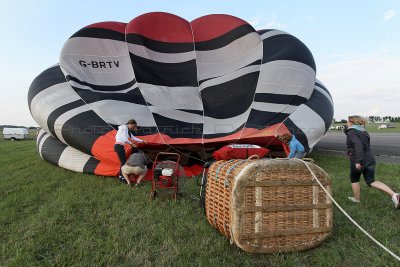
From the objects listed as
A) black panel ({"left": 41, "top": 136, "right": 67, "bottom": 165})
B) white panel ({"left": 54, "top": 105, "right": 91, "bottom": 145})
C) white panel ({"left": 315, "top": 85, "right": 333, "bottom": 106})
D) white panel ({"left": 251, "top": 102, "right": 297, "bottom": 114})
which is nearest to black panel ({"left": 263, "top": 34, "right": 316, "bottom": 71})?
white panel ({"left": 315, "top": 85, "right": 333, "bottom": 106})

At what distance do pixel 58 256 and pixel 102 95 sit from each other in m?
3.98

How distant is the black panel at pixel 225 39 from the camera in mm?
6668

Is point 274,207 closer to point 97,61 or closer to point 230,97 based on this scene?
point 230,97

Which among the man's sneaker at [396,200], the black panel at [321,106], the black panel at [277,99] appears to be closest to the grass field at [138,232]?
the man's sneaker at [396,200]

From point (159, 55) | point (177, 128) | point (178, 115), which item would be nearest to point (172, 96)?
point (178, 115)

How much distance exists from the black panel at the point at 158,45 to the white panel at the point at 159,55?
0.26 ft

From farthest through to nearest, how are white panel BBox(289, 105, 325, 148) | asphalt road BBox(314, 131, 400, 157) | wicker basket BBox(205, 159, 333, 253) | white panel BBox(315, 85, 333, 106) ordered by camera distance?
asphalt road BBox(314, 131, 400, 157), white panel BBox(315, 85, 333, 106), white panel BBox(289, 105, 325, 148), wicker basket BBox(205, 159, 333, 253)

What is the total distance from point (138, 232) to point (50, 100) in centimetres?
429

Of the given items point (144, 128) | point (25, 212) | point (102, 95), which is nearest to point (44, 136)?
point (102, 95)

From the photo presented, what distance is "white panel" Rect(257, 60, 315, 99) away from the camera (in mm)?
6047

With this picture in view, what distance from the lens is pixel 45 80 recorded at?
675 cm

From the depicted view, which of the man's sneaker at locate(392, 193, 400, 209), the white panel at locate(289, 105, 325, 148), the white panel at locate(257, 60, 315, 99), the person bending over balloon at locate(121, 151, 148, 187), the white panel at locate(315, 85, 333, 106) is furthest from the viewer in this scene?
the white panel at locate(315, 85, 333, 106)

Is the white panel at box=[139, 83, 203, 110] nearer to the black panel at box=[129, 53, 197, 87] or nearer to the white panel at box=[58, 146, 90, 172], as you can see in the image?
the black panel at box=[129, 53, 197, 87]

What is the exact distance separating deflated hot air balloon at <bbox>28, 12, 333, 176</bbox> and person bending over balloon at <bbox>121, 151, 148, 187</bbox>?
36cm
